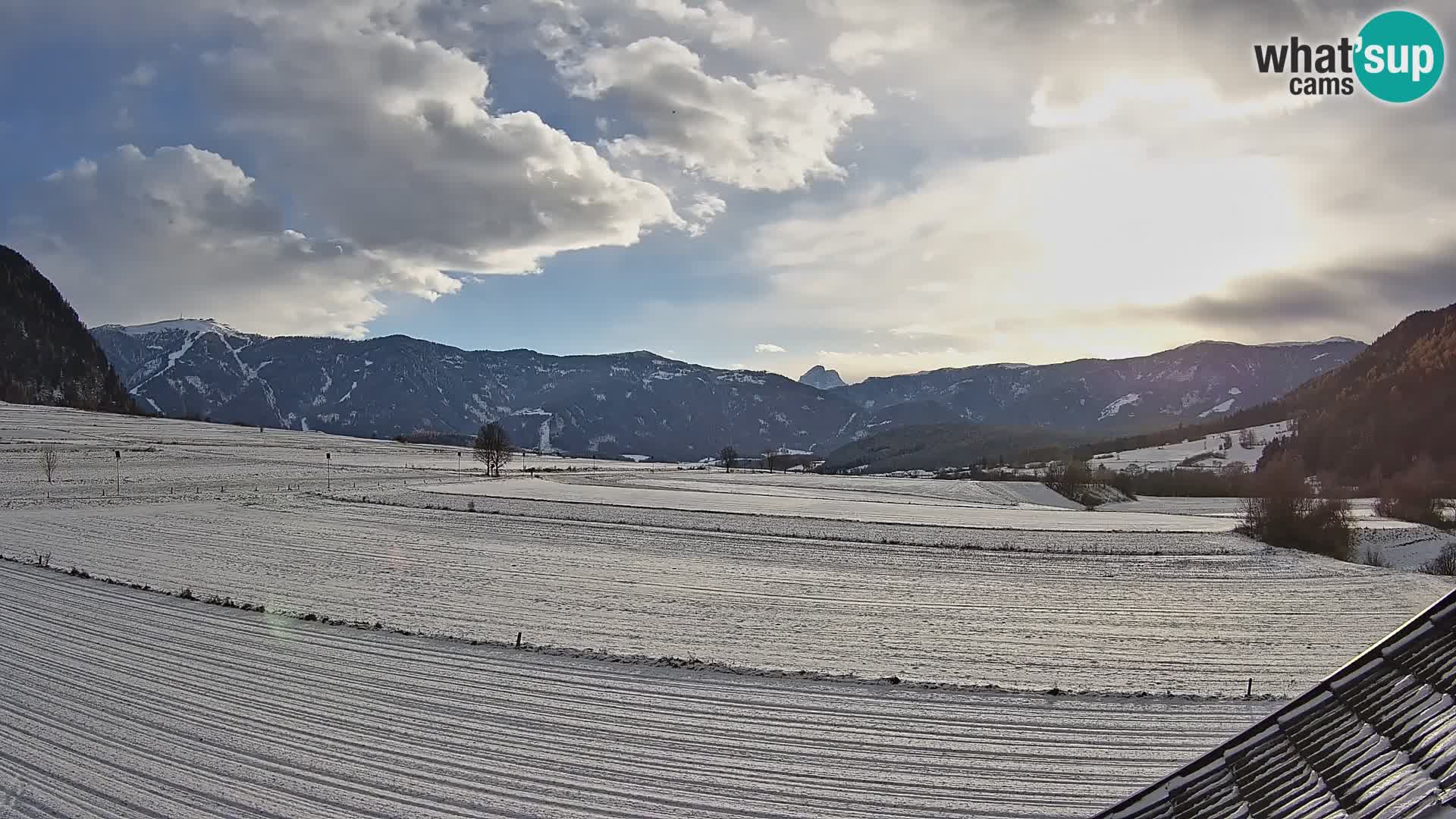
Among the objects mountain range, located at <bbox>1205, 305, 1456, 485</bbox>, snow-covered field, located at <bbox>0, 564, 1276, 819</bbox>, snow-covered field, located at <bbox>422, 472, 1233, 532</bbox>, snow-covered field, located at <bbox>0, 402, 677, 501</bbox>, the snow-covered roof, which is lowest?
snow-covered field, located at <bbox>422, 472, 1233, 532</bbox>

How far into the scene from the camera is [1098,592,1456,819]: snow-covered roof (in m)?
3.67

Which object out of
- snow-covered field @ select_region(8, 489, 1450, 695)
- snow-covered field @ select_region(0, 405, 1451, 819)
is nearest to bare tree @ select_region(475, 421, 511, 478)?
snow-covered field @ select_region(8, 489, 1450, 695)

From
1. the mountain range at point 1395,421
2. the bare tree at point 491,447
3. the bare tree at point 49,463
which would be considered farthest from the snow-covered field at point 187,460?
the mountain range at point 1395,421

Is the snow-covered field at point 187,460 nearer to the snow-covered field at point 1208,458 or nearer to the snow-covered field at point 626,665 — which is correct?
the snow-covered field at point 626,665

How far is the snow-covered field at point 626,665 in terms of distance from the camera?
42.2 ft

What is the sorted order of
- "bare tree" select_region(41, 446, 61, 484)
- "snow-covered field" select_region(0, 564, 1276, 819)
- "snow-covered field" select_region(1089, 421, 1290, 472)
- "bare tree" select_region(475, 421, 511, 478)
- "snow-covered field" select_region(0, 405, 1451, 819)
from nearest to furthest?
"snow-covered field" select_region(0, 564, 1276, 819)
"snow-covered field" select_region(0, 405, 1451, 819)
"bare tree" select_region(41, 446, 61, 484)
"bare tree" select_region(475, 421, 511, 478)
"snow-covered field" select_region(1089, 421, 1290, 472)

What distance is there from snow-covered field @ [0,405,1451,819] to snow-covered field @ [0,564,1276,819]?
3.0 inches

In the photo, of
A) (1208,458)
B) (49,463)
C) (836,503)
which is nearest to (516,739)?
(836,503)

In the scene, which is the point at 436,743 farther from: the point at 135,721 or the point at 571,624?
the point at 571,624

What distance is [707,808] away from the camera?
12.1 m

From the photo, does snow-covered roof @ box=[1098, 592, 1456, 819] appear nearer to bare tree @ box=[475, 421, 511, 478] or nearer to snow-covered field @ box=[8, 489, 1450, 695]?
snow-covered field @ box=[8, 489, 1450, 695]

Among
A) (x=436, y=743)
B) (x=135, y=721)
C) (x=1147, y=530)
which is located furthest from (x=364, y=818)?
(x=1147, y=530)

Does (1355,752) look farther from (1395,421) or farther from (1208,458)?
(1208,458)

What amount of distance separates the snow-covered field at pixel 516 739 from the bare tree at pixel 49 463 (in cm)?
5920
